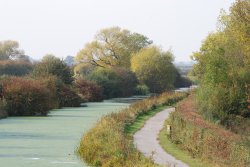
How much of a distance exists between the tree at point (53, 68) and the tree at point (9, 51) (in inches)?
3523

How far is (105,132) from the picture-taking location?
29125mm

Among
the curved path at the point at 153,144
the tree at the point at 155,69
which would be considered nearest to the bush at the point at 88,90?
the tree at the point at 155,69

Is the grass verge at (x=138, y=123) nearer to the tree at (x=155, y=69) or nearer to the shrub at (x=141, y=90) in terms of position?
the tree at (x=155, y=69)

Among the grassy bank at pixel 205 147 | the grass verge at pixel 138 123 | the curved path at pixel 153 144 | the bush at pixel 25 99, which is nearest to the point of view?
the grassy bank at pixel 205 147

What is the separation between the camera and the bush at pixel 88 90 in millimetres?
77000

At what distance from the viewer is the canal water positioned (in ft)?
80.6

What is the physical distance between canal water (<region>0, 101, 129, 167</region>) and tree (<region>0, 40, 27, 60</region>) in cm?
11296

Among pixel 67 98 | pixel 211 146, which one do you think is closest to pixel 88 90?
pixel 67 98

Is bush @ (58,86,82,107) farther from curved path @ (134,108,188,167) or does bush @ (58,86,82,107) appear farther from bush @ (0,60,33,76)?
bush @ (0,60,33,76)

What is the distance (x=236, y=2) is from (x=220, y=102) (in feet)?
33.2

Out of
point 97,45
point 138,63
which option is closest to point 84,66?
point 97,45

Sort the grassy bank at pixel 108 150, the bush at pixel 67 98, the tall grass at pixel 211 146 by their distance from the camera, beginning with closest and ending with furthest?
1. the grassy bank at pixel 108 150
2. the tall grass at pixel 211 146
3. the bush at pixel 67 98

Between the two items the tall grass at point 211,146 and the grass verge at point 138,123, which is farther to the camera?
the grass verge at point 138,123

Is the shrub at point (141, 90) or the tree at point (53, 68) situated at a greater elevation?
the tree at point (53, 68)
